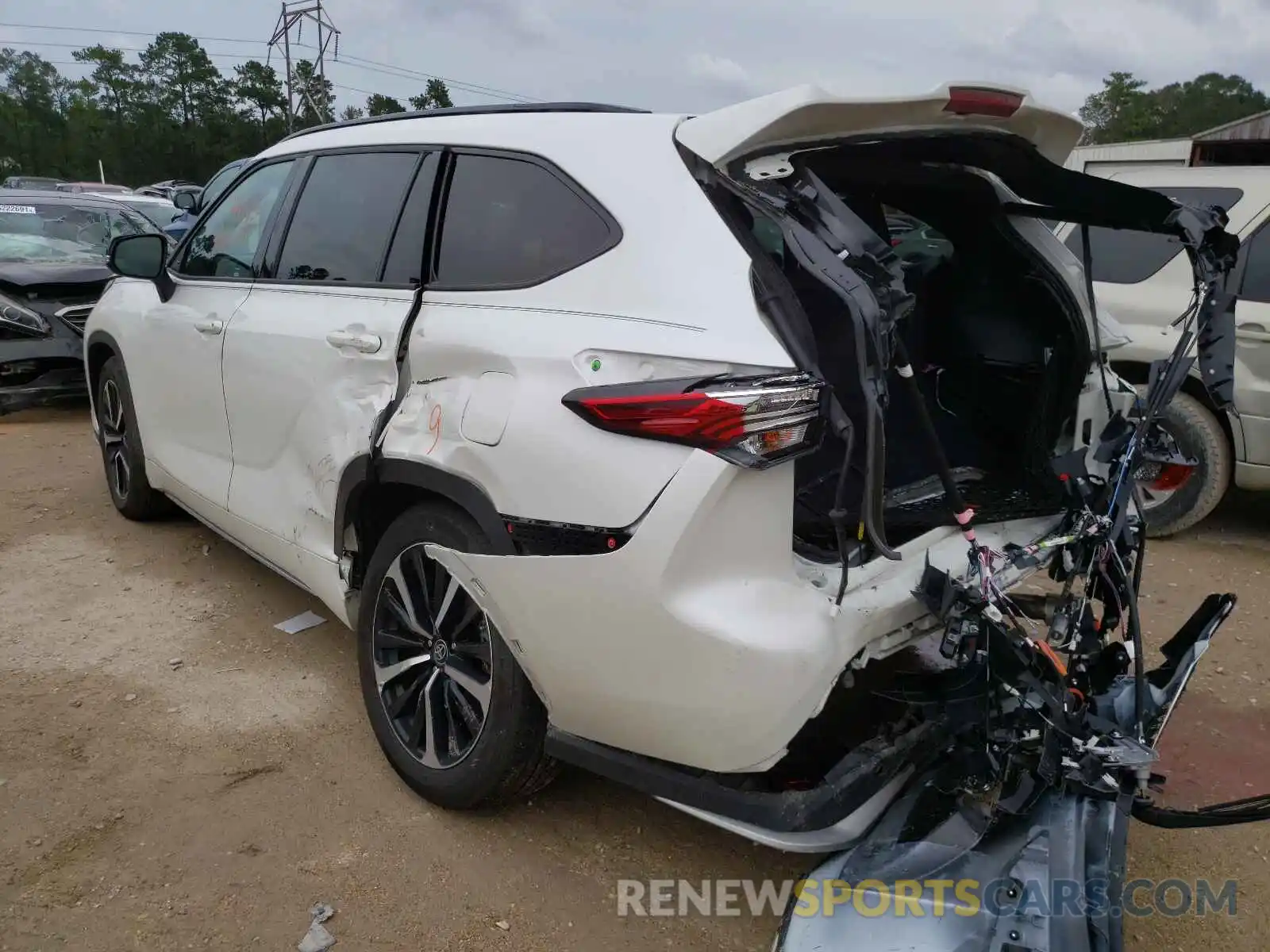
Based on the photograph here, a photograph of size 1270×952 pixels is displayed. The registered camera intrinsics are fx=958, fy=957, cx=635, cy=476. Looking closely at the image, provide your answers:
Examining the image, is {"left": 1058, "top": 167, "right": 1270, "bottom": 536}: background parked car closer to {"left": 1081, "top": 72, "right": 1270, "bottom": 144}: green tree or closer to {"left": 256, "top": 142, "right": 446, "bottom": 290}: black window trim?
{"left": 256, "top": 142, "right": 446, "bottom": 290}: black window trim

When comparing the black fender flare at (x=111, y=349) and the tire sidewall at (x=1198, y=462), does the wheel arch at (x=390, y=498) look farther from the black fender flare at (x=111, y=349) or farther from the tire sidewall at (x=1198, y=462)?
the tire sidewall at (x=1198, y=462)

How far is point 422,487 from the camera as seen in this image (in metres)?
2.60

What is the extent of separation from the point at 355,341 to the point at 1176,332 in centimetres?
438

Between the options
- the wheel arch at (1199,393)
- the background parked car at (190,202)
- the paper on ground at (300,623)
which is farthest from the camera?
the wheel arch at (1199,393)

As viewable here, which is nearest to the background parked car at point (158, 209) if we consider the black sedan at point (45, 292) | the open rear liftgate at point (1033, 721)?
the black sedan at point (45, 292)

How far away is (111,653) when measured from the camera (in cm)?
383

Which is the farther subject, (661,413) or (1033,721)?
(1033,721)

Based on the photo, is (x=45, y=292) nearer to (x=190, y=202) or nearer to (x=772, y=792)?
(x=190, y=202)

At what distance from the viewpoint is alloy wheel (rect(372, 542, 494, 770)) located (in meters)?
2.59

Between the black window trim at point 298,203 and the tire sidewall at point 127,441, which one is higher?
the black window trim at point 298,203

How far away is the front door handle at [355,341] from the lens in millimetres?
2781

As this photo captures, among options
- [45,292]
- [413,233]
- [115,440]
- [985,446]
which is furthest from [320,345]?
[45,292]

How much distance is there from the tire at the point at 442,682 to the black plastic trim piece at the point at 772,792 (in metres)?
0.19

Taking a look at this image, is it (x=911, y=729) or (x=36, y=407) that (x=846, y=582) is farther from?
(x=36, y=407)
